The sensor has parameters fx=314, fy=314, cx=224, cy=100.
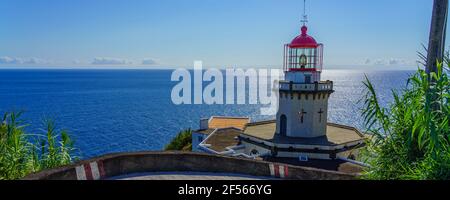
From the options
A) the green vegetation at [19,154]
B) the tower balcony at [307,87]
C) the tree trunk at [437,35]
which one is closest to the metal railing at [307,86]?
the tower balcony at [307,87]

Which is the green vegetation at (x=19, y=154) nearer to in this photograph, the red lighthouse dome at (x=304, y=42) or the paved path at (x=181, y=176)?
the paved path at (x=181, y=176)

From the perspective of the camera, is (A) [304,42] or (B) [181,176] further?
(A) [304,42]

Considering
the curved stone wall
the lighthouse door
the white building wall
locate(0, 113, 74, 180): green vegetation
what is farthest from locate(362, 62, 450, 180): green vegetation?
the lighthouse door

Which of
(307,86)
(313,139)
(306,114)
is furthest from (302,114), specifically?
(307,86)

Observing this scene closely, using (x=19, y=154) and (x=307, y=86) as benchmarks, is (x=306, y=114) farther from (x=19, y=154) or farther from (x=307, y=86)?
(x=19, y=154)

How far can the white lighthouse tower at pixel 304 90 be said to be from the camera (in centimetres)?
1880

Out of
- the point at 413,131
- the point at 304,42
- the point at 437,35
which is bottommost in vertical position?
the point at 413,131

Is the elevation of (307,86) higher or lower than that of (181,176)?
higher

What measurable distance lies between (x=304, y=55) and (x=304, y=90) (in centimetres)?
219

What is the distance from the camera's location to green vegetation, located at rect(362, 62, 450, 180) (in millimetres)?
4562

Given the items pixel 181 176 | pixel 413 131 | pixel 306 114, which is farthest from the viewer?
pixel 306 114

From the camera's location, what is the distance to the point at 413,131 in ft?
15.2

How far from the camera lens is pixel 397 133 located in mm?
5480
